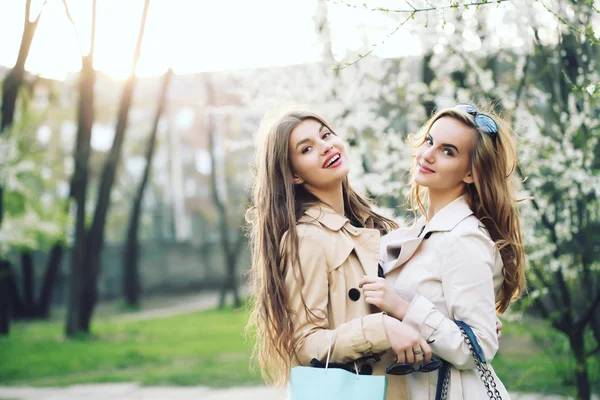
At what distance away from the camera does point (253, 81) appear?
748 centimetres

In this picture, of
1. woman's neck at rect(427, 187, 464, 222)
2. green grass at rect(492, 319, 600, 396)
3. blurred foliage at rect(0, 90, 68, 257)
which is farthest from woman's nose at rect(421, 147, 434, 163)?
blurred foliage at rect(0, 90, 68, 257)

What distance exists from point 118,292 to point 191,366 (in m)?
10.7

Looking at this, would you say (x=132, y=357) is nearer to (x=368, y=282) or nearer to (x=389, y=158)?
(x=389, y=158)

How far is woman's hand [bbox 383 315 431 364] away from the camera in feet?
6.96

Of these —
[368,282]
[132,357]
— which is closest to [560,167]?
[368,282]

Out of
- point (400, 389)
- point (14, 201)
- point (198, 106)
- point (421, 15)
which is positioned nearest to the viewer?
point (400, 389)

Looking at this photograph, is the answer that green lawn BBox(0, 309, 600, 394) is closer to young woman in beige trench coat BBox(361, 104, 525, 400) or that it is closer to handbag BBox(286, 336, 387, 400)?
young woman in beige trench coat BBox(361, 104, 525, 400)

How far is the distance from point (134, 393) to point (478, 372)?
596 cm

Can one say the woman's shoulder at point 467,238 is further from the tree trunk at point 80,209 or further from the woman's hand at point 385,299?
the tree trunk at point 80,209

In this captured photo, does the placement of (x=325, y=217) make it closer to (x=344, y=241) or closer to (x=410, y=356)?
(x=344, y=241)

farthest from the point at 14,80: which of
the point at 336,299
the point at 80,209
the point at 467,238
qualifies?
the point at 467,238

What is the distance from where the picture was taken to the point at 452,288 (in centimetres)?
217

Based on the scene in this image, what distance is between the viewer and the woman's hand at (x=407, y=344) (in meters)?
2.12

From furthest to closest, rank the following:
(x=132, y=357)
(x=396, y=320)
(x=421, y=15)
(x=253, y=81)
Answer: (x=132, y=357)
(x=253, y=81)
(x=421, y=15)
(x=396, y=320)
